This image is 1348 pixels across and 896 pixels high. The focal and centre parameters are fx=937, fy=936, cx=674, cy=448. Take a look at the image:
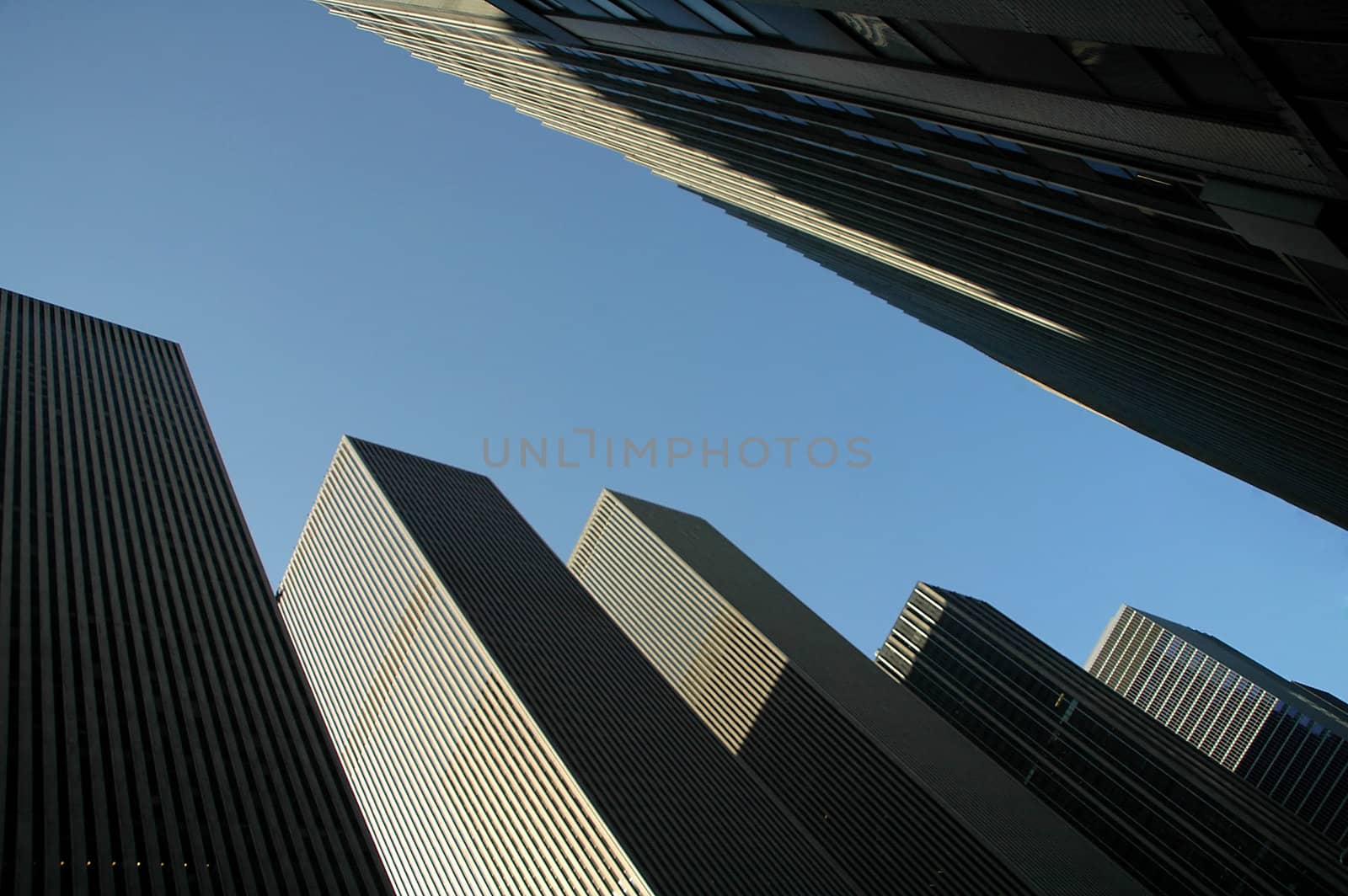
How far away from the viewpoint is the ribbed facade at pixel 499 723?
267ft

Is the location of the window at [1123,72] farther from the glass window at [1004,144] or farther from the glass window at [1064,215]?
the glass window at [1064,215]

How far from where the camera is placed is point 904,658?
19488 cm

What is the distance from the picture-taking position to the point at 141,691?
49.8m

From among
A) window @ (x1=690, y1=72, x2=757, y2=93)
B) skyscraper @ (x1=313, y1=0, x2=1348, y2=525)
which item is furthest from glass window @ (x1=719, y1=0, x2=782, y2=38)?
window @ (x1=690, y1=72, x2=757, y2=93)

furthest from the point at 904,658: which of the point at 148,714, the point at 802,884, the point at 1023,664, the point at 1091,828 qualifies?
the point at 148,714

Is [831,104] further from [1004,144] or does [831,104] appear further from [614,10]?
[614,10]

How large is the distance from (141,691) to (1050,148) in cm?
5108

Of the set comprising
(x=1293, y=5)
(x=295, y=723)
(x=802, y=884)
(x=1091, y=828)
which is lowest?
(x=1091, y=828)

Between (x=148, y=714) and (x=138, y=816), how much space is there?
7.99 metres

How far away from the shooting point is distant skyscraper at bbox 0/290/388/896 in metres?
39.9

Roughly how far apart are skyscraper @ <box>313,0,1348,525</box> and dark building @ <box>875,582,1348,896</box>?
11829cm

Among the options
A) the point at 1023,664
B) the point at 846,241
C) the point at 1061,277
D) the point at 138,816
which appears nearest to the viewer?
the point at 1061,277

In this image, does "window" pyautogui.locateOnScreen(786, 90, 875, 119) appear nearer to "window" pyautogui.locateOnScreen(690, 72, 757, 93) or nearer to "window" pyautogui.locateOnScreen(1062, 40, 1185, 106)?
"window" pyautogui.locateOnScreen(690, 72, 757, 93)

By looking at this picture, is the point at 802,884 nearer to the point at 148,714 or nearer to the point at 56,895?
the point at 148,714
